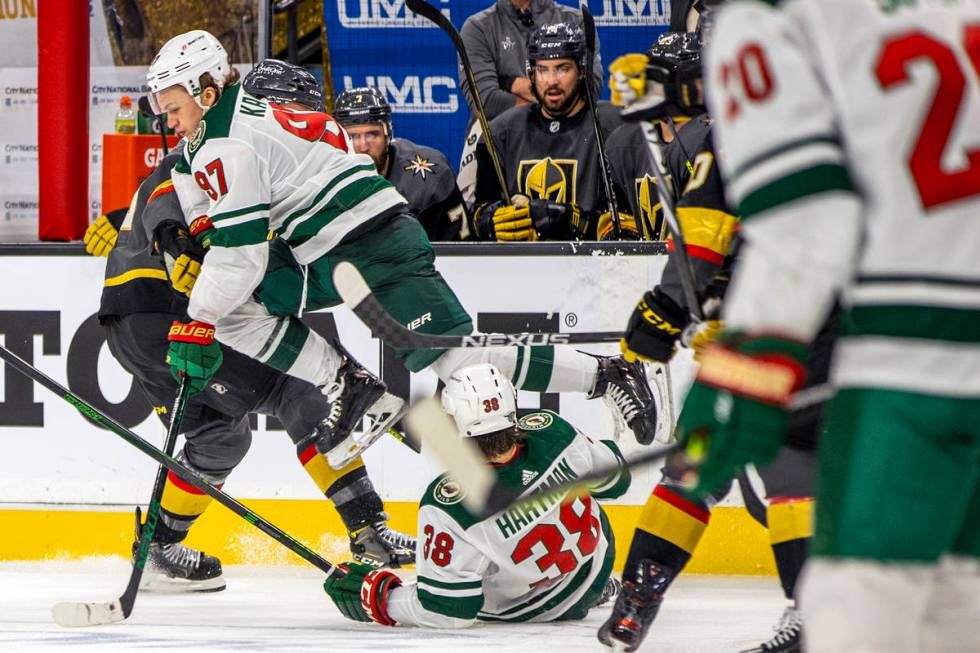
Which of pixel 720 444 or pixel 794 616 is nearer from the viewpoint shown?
pixel 720 444

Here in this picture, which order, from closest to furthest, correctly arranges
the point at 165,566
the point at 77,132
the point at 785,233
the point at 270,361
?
the point at 785,233 < the point at 270,361 < the point at 165,566 < the point at 77,132

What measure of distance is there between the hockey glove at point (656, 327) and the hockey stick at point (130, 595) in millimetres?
1468

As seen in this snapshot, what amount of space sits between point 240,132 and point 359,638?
125 cm

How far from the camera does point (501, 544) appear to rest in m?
3.25

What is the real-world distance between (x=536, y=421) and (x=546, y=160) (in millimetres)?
1620

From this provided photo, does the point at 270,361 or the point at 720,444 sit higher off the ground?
the point at 720,444

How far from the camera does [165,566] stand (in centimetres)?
421

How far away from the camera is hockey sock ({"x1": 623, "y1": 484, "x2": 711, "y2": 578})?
287cm

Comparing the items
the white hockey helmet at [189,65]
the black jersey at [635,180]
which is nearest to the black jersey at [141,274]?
the white hockey helmet at [189,65]

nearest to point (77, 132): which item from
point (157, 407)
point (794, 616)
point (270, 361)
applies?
point (157, 407)

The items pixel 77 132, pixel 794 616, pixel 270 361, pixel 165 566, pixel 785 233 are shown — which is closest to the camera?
pixel 785 233

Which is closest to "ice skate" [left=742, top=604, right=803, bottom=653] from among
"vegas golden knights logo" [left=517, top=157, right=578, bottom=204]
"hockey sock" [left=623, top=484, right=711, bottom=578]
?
"hockey sock" [left=623, top=484, right=711, bottom=578]

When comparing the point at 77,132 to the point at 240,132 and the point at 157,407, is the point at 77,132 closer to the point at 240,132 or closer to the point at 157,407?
the point at 157,407

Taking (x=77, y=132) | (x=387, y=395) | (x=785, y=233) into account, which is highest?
(x=785, y=233)
